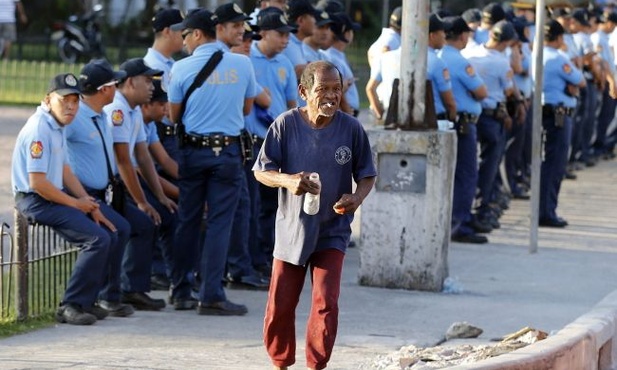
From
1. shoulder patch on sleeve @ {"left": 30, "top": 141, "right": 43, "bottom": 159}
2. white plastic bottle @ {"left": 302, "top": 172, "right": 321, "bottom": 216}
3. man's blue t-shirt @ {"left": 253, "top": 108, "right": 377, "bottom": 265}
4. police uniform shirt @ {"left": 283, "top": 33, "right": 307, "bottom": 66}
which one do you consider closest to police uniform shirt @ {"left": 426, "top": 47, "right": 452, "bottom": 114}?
police uniform shirt @ {"left": 283, "top": 33, "right": 307, "bottom": 66}

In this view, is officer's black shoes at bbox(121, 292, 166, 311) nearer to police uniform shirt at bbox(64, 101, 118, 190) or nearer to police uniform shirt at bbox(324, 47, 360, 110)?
police uniform shirt at bbox(64, 101, 118, 190)

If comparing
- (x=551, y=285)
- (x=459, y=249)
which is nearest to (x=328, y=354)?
(x=551, y=285)

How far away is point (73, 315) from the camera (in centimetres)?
965

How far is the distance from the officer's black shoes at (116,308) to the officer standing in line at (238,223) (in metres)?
1.20

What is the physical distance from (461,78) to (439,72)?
0.79 meters

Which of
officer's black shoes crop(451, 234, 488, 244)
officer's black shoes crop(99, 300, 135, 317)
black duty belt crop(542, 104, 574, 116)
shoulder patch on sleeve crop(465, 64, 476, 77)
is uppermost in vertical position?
shoulder patch on sleeve crop(465, 64, 476, 77)

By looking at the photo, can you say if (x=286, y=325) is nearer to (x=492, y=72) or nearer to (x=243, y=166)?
(x=243, y=166)

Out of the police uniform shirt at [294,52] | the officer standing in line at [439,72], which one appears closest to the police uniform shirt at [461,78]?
the officer standing in line at [439,72]

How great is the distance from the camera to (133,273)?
10375 mm

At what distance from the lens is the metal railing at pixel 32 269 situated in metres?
9.66

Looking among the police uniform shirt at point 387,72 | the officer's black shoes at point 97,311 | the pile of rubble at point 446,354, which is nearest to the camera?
the pile of rubble at point 446,354

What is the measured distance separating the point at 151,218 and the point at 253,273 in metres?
1.26

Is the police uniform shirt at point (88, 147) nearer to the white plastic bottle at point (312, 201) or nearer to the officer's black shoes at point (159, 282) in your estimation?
the officer's black shoes at point (159, 282)

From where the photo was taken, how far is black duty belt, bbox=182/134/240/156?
10297 millimetres
